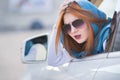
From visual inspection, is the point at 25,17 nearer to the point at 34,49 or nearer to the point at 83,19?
the point at 34,49

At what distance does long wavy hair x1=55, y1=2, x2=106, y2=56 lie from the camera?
11.7 feet

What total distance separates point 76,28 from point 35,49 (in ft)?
3.52

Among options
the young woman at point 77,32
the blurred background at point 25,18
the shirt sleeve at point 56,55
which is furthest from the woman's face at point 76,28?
the blurred background at point 25,18

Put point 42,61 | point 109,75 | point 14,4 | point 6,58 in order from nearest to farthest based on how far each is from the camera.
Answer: point 109,75 → point 42,61 → point 6,58 → point 14,4

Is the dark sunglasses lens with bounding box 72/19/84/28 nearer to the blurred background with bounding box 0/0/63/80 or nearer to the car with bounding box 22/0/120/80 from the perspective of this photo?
the car with bounding box 22/0/120/80

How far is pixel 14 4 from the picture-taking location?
23516 millimetres

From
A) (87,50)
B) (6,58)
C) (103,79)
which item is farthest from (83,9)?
(6,58)

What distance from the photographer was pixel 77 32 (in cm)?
372

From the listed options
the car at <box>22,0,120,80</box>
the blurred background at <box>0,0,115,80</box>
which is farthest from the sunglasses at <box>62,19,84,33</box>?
the blurred background at <box>0,0,115,80</box>

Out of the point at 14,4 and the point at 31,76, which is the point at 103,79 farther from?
the point at 14,4

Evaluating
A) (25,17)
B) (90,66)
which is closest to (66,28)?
(90,66)

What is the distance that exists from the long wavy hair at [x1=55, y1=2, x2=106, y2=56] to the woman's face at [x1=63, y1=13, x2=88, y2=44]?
0.03m

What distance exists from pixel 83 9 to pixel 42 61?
876 millimetres

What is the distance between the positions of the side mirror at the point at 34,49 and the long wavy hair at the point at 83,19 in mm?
549
